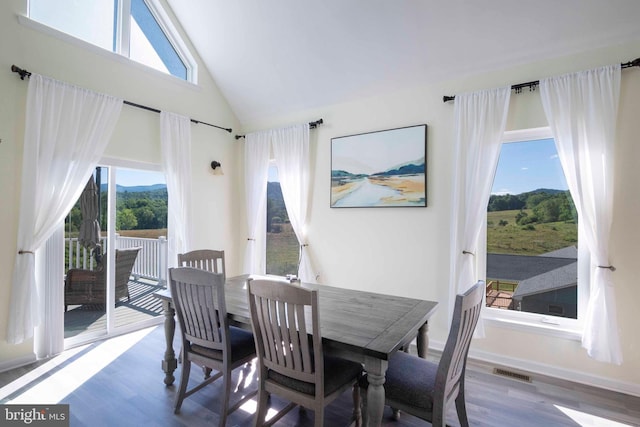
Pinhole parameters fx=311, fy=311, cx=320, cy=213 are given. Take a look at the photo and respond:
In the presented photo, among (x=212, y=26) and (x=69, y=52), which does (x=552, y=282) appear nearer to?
(x=212, y=26)

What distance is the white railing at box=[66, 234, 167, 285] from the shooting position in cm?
322

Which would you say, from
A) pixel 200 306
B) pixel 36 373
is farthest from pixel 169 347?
pixel 36 373

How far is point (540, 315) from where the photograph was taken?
9.29ft

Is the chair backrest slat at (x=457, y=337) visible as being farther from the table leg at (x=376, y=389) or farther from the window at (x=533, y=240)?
the window at (x=533, y=240)

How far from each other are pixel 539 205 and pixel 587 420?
1.67m

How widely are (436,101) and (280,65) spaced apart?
186 centimetres

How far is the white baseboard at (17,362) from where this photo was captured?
2660 millimetres

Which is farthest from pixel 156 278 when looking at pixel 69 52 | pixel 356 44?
pixel 356 44

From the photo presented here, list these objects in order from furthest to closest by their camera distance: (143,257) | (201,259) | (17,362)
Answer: (143,257) < (201,259) < (17,362)

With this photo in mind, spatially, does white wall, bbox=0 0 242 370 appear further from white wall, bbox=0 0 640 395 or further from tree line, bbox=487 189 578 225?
tree line, bbox=487 189 578 225

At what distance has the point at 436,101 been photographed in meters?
3.22

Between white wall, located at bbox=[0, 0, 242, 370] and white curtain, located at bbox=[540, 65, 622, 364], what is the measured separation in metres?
3.98

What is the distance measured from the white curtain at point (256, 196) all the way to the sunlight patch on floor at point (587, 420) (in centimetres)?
358

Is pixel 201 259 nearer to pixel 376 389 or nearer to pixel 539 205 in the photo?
pixel 376 389
